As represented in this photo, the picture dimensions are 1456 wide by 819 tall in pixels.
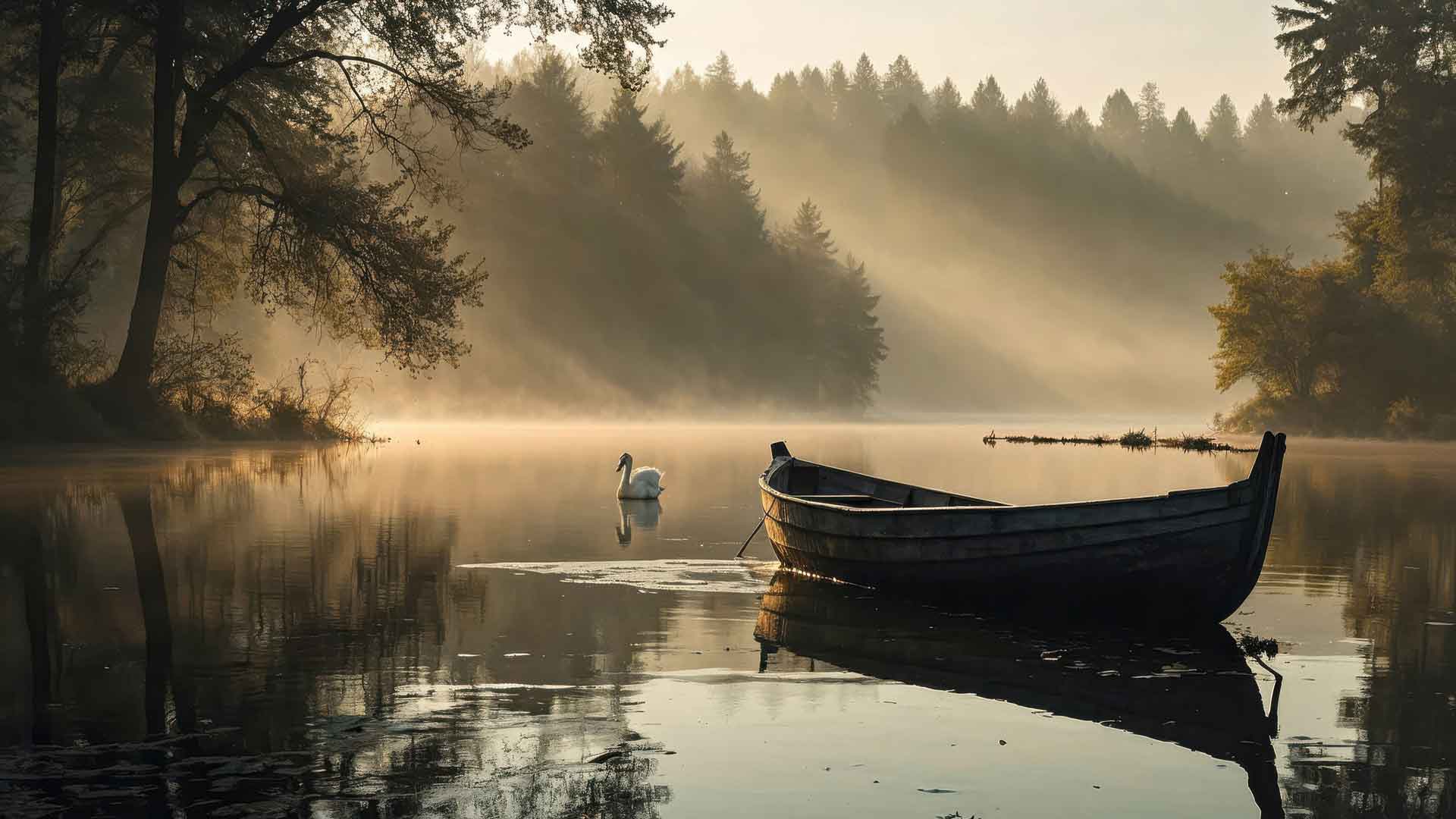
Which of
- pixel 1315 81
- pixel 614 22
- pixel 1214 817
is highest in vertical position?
pixel 1315 81

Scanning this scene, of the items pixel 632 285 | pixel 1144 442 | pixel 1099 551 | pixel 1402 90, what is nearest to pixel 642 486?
pixel 1099 551

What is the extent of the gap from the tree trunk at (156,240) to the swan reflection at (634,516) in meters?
18.2

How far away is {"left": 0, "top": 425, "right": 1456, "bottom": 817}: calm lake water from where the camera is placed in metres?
8.34

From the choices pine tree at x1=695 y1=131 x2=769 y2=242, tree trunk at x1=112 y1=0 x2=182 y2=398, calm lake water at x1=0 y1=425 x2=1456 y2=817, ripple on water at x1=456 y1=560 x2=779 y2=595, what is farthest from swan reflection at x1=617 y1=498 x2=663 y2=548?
pine tree at x1=695 y1=131 x2=769 y2=242

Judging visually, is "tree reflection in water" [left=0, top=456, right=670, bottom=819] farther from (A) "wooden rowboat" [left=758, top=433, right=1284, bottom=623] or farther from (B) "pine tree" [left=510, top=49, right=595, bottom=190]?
(B) "pine tree" [left=510, top=49, right=595, bottom=190]

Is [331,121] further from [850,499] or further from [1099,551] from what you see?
[1099,551]

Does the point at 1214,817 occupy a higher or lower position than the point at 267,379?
lower

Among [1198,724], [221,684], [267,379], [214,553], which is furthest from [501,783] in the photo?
[267,379]

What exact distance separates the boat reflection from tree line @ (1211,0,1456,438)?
53.9 metres

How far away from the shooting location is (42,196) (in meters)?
38.8

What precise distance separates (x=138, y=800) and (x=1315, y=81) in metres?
66.2

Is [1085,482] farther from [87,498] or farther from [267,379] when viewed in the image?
[267,379]

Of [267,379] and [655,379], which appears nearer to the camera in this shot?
[267,379]

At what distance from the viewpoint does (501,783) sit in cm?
830
